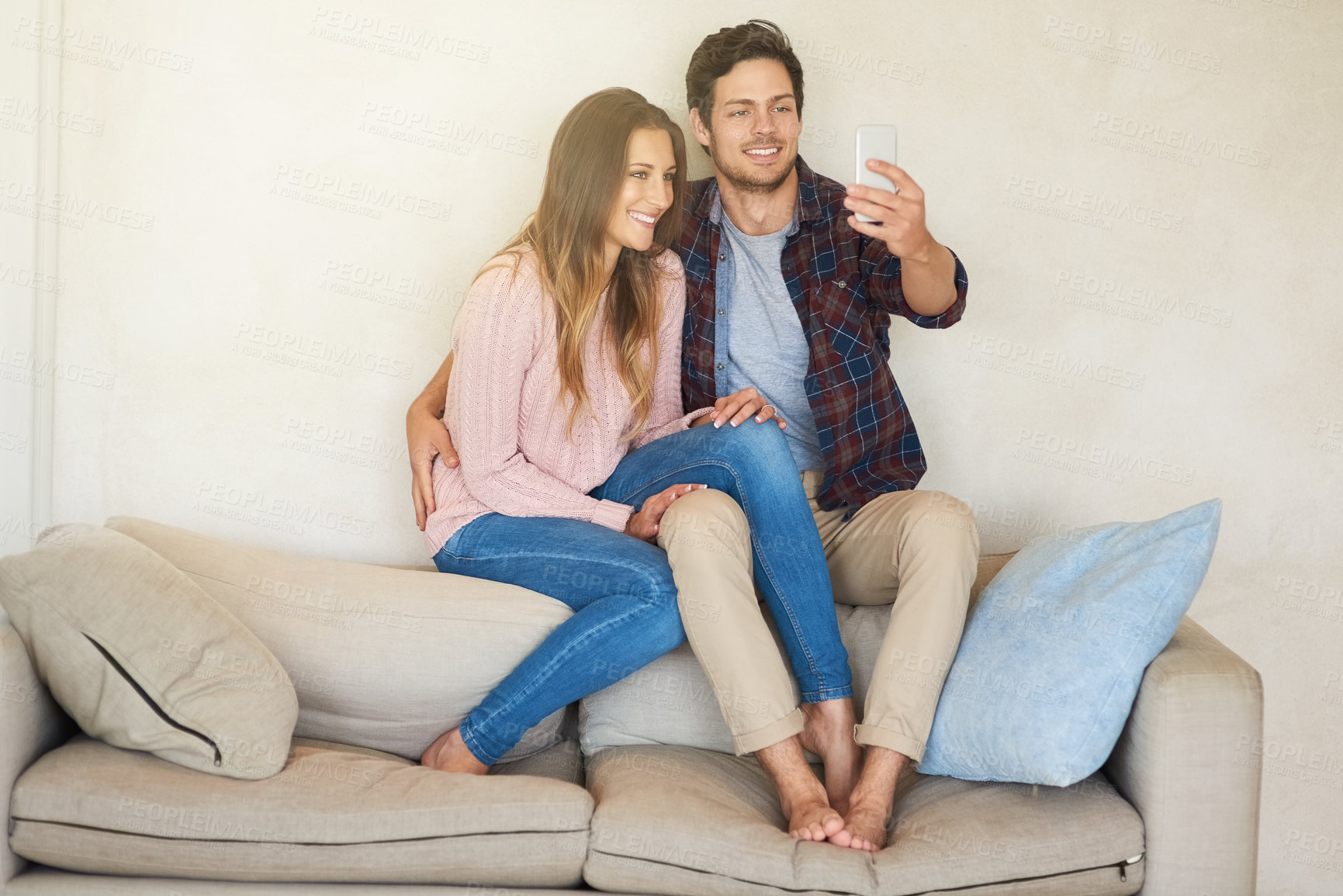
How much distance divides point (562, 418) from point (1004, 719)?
97 cm

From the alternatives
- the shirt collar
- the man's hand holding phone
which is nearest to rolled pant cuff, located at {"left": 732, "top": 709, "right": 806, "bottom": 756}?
the man's hand holding phone

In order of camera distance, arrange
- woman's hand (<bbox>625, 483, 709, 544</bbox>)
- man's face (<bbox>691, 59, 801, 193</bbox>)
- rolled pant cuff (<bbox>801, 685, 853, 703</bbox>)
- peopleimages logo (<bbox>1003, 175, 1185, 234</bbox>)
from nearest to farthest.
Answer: rolled pant cuff (<bbox>801, 685, 853, 703</bbox>)
woman's hand (<bbox>625, 483, 709, 544</bbox>)
man's face (<bbox>691, 59, 801, 193</bbox>)
peopleimages logo (<bbox>1003, 175, 1185, 234</bbox>)

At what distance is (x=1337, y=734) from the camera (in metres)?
2.57

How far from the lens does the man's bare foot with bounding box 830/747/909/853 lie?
163 centimetres

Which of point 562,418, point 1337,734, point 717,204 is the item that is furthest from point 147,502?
point 1337,734

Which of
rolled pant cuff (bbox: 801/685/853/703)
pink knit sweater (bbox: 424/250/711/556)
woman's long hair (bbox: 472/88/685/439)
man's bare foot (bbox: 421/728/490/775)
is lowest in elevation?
man's bare foot (bbox: 421/728/490/775)

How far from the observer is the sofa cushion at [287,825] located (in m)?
1.53

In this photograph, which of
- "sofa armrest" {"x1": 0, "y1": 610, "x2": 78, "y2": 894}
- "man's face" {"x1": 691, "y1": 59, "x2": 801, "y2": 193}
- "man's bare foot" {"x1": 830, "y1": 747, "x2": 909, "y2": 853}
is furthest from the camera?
"man's face" {"x1": 691, "y1": 59, "x2": 801, "y2": 193}

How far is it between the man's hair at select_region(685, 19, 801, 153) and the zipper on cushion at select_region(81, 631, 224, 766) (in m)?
1.53

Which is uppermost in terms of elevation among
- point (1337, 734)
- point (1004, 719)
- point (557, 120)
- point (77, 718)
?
point (557, 120)

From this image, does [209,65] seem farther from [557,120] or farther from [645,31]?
[645,31]

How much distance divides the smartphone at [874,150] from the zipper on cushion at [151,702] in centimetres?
138

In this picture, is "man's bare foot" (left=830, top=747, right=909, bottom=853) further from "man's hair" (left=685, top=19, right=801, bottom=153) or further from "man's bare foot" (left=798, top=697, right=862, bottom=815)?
"man's hair" (left=685, top=19, right=801, bottom=153)

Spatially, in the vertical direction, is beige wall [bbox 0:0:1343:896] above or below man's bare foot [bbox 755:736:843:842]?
above
